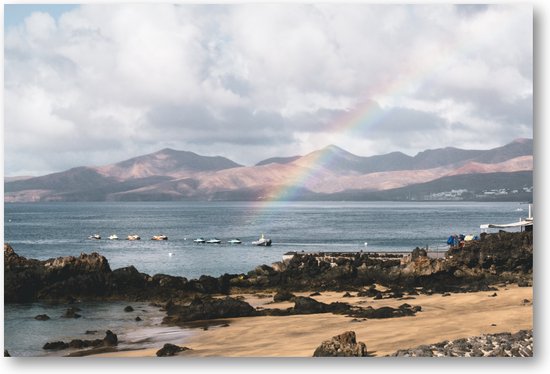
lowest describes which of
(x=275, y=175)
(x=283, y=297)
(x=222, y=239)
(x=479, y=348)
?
(x=222, y=239)

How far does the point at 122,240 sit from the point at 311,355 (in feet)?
145

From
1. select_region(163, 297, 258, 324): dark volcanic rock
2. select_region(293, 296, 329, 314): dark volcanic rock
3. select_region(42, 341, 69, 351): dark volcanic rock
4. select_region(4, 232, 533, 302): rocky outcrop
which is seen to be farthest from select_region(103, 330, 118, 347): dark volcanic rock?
select_region(4, 232, 533, 302): rocky outcrop

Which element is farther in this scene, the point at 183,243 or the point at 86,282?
the point at 183,243

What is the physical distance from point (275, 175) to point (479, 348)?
6.13 m

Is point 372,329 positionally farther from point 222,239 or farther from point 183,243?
point 222,239

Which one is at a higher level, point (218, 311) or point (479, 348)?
point (479, 348)

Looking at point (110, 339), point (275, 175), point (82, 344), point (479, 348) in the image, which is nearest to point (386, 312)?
point (275, 175)

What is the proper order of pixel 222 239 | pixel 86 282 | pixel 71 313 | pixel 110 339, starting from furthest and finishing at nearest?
pixel 222 239
pixel 86 282
pixel 71 313
pixel 110 339

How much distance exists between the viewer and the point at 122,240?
177ft

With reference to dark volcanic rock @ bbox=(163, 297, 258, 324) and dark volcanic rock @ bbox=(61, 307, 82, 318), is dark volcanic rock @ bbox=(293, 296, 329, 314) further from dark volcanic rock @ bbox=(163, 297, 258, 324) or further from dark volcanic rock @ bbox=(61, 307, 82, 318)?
dark volcanic rock @ bbox=(61, 307, 82, 318)

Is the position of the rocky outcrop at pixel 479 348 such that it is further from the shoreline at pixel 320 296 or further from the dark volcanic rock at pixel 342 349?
the dark volcanic rock at pixel 342 349

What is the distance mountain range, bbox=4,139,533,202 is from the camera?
14.4m

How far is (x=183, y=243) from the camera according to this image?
166 feet

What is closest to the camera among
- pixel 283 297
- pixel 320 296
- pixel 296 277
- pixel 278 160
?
pixel 278 160
